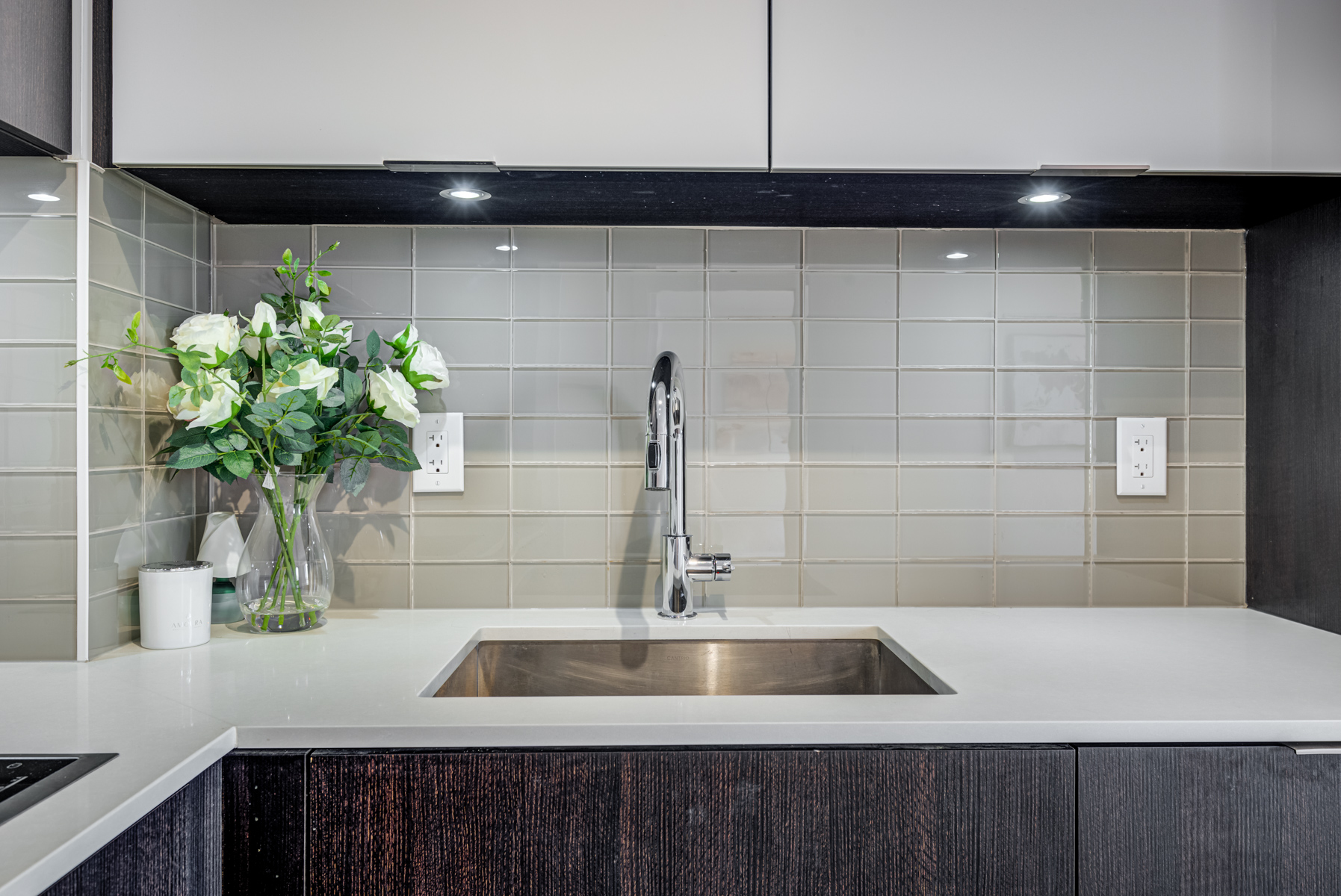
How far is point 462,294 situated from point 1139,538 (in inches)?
47.5

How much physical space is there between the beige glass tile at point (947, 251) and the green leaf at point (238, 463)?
3.46 feet

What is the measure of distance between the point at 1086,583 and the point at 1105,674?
1.50 ft

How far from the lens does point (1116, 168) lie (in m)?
1.05

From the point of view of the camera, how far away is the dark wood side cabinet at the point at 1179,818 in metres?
0.80

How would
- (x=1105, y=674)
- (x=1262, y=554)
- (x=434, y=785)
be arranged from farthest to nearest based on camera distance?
(x=1262, y=554) < (x=1105, y=674) < (x=434, y=785)

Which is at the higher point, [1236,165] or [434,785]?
[1236,165]

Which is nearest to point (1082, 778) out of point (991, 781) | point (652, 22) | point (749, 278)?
point (991, 781)

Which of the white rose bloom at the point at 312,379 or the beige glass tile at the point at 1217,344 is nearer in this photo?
the white rose bloom at the point at 312,379

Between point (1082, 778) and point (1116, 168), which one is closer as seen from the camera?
point (1082, 778)

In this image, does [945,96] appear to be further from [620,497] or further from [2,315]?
[2,315]

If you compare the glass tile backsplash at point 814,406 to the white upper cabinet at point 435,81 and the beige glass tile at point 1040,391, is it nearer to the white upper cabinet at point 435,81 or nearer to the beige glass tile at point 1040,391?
the beige glass tile at point 1040,391

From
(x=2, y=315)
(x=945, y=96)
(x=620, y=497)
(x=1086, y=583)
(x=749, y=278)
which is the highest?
(x=945, y=96)

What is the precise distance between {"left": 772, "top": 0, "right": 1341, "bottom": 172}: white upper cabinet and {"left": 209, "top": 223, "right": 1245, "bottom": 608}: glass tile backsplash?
32 centimetres

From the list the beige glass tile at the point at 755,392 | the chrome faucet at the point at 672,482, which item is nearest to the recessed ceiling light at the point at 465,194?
the chrome faucet at the point at 672,482
